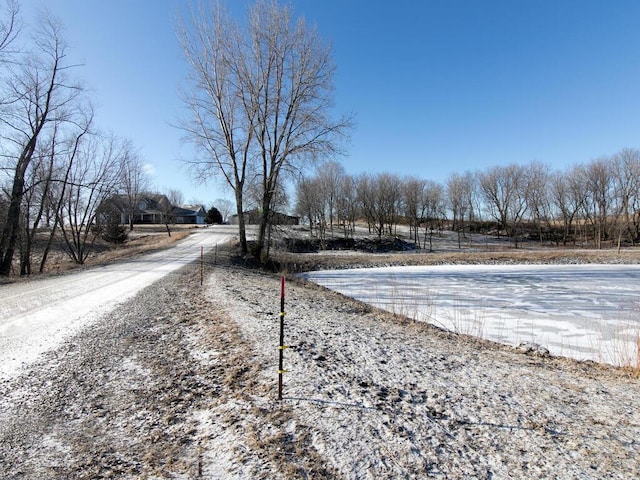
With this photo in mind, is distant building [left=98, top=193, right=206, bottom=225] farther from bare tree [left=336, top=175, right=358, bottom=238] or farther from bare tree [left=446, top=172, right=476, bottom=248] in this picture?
bare tree [left=446, top=172, right=476, bottom=248]

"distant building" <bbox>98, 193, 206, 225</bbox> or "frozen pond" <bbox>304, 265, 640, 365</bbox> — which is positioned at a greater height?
"distant building" <bbox>98, 193, 206, 225</bbox>

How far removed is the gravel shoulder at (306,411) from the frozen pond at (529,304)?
2.00 meters

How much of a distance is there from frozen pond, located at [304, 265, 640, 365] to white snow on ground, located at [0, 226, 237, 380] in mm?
7640

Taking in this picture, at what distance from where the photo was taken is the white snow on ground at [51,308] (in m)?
5.07

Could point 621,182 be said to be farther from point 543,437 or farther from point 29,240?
point 29,240

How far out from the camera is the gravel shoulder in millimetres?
2643

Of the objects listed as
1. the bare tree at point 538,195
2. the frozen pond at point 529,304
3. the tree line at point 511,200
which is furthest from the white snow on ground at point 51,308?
the bare tree at point 538,195

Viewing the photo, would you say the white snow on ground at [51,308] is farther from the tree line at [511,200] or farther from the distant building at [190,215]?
the distant building at [190,215]

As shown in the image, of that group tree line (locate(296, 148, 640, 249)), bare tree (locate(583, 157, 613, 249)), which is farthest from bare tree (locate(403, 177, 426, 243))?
bare tree (locate(583, 157, 613, 249))

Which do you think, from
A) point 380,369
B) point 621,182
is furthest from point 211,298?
point 621,182

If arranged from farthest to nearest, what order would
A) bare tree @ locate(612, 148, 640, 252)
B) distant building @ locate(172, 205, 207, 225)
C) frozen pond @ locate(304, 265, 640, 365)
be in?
distant building @ locate(172, 205, 207, 225) → bare tree @ locate(612, 148, 640, 252) → frozen pond @ locate(304, 265, 640, 365)

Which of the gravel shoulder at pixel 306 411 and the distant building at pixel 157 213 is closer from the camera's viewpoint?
the gravel shoulder at pixel 306 411

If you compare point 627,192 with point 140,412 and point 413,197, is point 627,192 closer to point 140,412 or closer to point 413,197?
point 413,197

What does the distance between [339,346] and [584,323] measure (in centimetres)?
747
